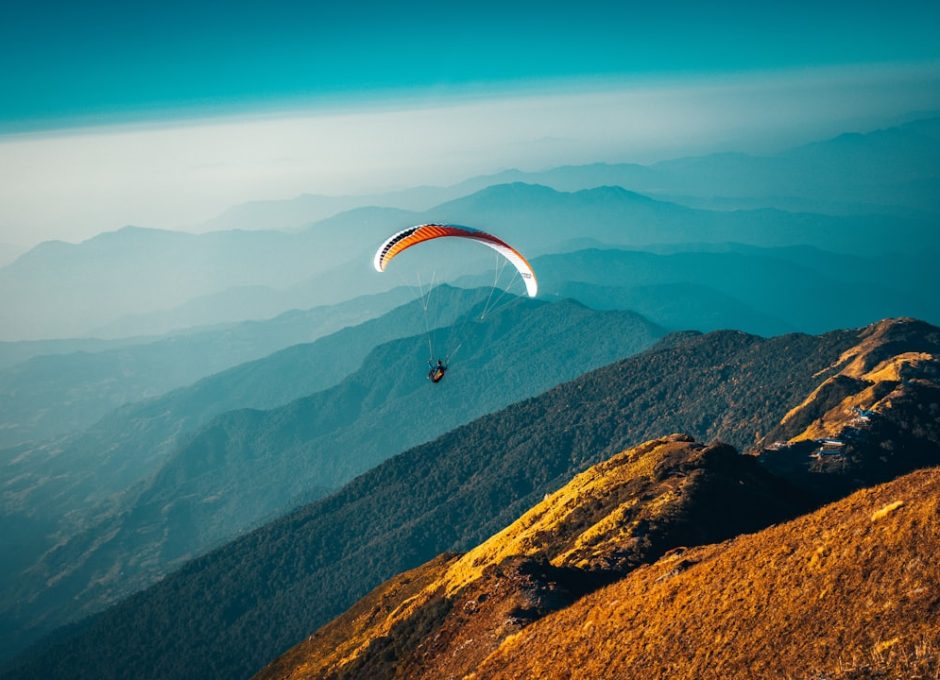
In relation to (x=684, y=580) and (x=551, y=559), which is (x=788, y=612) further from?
(x=551, y=559)

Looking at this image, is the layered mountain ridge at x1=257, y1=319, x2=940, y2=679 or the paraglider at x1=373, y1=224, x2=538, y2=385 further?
the paraglider at x1=373, y1=224, x2=538, y2=385

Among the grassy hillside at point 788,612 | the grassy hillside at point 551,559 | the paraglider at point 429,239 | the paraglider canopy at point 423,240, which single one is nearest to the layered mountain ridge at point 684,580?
the grassy hillside at point 788,612

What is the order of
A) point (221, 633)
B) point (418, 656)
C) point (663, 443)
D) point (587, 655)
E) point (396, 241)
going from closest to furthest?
point (587, 655)
point (418, 656)
point (396, 241)
point (663, 443)
point (221, 633)

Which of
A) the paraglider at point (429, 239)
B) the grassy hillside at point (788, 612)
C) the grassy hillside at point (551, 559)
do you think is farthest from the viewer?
the paraglider at point (429, 239)

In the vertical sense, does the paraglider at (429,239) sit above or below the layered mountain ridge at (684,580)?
above

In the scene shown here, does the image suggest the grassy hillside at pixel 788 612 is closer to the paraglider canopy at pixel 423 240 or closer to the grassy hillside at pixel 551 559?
the grassy hillside at pixel 551 559

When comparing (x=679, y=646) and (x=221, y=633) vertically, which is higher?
(x=679, y=646)

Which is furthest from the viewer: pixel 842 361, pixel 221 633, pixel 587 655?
pixel 221 633

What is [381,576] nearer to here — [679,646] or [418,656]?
[418,656]

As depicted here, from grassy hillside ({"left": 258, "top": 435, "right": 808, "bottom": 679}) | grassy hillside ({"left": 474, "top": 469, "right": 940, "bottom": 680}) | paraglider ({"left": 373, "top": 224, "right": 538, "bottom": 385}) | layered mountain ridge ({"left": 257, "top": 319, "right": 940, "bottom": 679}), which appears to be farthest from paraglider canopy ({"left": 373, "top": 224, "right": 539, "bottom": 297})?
grassy hillside ({"left": 474, "top": 469, "right": 940, "bottom": 680})

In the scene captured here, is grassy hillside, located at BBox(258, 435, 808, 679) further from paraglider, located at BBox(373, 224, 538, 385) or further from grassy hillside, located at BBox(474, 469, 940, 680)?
paraglider, located at BBox(373, 224, 538, 385)

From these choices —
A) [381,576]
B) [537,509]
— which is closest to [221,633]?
[381,576]
